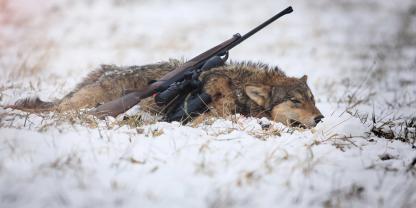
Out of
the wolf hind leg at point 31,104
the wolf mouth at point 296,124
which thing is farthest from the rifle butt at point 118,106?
the wolf mouth at point 296,124

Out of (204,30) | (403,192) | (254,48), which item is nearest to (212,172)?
(403,192)

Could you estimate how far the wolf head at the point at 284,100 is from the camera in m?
5.88

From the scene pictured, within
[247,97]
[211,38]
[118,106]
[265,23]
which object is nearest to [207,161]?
[118,106]

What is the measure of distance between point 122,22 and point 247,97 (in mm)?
14587

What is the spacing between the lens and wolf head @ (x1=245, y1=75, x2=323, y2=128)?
5875mm

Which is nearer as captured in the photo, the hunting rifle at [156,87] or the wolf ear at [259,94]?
the hunting rifle at [156,87]

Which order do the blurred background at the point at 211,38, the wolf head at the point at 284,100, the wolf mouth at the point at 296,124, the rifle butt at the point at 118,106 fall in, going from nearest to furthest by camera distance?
the rifle butt at the point at 118,106 → the wolf mouth at the point at 296,124 → the wolf head at the point at 284,100 → the blurred background at the point at 211,38

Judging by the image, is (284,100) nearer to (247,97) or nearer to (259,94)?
(259,94)

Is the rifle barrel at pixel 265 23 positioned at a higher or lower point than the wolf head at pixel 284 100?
higher

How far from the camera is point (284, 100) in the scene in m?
6.01

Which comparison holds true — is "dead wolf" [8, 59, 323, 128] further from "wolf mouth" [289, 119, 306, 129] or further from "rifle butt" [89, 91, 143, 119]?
"rifle butt" [89, 91, 143, 119]

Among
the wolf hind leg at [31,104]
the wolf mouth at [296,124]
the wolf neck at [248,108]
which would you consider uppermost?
the wolf hind leg at [31,104]

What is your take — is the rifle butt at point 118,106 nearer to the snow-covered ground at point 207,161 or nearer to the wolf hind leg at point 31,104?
the snow-covered ground at point 207,161

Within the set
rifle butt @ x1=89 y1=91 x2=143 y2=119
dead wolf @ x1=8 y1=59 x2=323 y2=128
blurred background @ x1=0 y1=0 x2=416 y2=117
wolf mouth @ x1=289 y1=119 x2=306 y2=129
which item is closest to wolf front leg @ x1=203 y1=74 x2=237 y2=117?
dead wolf @ x1=8 y1=59 x2=323 y2=128
